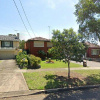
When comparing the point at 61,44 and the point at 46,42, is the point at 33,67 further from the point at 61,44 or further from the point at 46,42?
the point at 46,42

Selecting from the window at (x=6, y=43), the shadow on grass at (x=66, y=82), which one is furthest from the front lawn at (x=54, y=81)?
the window at (x=6, y=43)

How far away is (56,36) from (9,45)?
18.0 metres

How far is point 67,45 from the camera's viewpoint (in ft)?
23.3

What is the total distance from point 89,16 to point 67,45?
3458 millimetres

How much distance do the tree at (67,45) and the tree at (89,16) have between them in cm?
158

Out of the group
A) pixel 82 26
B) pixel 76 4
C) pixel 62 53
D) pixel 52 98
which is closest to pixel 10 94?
pixel 52 98

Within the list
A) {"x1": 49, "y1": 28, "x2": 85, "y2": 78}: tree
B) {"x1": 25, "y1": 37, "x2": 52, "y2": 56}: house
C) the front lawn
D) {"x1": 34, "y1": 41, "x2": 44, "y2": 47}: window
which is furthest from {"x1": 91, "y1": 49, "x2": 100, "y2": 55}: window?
{"x1": 49, "y1": 28, "x2": 85, "y2": 78}: tree

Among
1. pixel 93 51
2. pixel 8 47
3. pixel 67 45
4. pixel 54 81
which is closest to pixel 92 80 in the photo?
pixel 54 81

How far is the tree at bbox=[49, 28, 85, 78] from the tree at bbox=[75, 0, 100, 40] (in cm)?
158

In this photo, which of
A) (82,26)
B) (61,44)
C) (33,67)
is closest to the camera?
(61,44)

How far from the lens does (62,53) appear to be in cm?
719

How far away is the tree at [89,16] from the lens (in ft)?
24.2

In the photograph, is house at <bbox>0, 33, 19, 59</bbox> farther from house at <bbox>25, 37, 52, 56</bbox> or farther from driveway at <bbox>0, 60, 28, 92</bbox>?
driveway at <bbox>0, 60, 28, 92</bbox>

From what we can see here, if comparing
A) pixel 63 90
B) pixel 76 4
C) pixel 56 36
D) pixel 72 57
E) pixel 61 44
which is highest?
pixel 76 4
